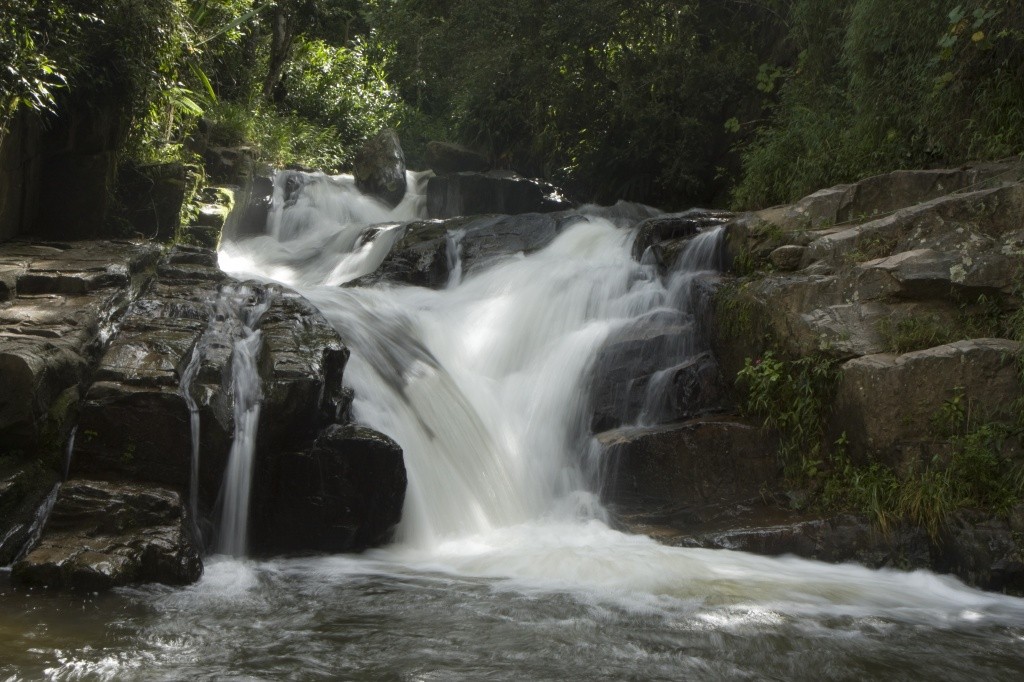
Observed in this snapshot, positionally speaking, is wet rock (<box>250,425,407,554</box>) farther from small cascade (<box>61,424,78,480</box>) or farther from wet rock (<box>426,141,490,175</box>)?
wet rock (<box>426,141,490,175</box>)

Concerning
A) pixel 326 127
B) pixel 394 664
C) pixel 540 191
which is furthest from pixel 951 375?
pixel 326 127

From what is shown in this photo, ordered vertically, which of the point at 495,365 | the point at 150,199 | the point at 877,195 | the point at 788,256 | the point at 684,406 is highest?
the point at 877,195

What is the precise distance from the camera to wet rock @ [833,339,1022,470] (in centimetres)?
606

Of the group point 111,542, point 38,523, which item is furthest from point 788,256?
point 38,523

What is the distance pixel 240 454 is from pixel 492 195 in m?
10.2

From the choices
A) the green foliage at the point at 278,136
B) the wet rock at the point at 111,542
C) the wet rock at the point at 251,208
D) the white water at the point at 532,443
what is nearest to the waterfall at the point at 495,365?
the white water at the point at 532,443

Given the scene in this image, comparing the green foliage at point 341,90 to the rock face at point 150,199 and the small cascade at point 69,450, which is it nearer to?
the rock face at point 150,199

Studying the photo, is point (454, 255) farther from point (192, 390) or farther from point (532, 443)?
point (192, 390)

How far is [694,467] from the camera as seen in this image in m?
7.00

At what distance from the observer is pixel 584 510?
7.09 metres

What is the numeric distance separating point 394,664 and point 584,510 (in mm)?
3291

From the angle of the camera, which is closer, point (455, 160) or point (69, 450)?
point (69, 450)

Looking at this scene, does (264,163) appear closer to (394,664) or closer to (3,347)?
(3,347)

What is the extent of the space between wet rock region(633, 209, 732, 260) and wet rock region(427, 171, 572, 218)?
216 inches
